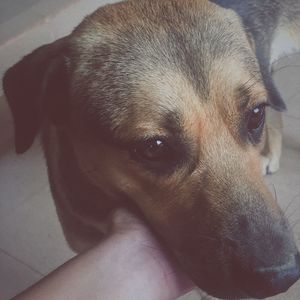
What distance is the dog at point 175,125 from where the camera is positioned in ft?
3.95

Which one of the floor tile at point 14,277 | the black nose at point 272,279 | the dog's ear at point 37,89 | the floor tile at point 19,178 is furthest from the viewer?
the floor tile at point 19,178

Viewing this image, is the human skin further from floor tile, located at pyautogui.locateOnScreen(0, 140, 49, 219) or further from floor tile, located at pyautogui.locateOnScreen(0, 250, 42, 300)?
floor tile, located at pyautogui.locateOnScreen(0, 140, 49, 219)

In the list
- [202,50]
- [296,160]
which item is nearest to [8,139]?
[296,160]

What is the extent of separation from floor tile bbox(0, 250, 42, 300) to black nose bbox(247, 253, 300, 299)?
1.01 meters

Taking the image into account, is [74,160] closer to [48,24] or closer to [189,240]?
[189,240]

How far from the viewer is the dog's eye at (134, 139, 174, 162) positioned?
1251 mm

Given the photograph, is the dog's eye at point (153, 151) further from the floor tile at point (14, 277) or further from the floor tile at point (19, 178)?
the floor tile at point (19, 178)

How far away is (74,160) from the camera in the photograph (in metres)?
1.52

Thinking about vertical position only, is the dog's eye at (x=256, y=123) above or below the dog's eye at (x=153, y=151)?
below

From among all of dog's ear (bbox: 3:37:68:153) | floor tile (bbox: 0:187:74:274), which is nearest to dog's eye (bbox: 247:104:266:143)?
dog's ear (bbox: 3:37:68:153)

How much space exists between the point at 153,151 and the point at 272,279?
1.21ft

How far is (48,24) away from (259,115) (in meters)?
0.96

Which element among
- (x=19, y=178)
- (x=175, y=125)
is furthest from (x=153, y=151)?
(x=19, y=178)

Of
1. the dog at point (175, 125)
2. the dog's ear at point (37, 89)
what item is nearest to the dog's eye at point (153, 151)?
the dog at point (175, 125)
